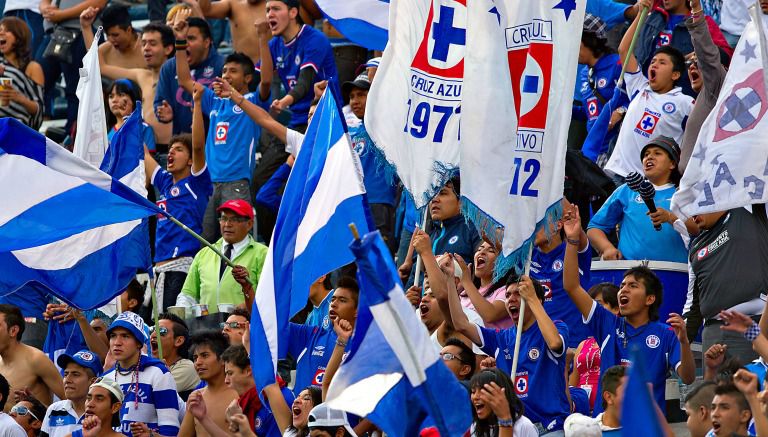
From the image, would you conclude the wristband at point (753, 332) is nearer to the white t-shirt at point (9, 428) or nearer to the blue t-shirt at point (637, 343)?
the blue t-shirt at point (637, 343)

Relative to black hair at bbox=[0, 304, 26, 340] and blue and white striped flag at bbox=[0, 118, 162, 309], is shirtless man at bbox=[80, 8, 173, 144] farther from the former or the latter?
blue and white striped flag at bbox=[0, 118, 162, 309]

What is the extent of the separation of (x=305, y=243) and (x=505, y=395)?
1302 mm

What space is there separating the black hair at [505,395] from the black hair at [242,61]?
6.02m

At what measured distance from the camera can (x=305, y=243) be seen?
8.87 meters

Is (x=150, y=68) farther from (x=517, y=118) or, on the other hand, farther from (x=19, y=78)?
(x=517, y=118)

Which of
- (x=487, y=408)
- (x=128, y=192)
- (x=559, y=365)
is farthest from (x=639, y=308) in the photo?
(x=128, y=192)

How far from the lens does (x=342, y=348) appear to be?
955 cm

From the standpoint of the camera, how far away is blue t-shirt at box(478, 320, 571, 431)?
9422mm

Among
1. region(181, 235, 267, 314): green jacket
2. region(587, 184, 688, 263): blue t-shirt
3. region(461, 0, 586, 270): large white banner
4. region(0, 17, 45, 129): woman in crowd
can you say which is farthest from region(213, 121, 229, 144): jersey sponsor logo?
region(461, 0, 586, 270): large white banner

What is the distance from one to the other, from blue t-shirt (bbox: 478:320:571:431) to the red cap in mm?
3369

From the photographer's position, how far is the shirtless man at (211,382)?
1023cm

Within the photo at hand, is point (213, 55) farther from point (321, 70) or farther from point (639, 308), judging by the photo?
point (639, 308)

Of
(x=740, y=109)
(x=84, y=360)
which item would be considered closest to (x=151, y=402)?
(x=84, y=360)

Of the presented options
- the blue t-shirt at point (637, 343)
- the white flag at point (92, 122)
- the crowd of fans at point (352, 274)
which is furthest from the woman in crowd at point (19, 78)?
the blue t-shirt at point (637, 343)
